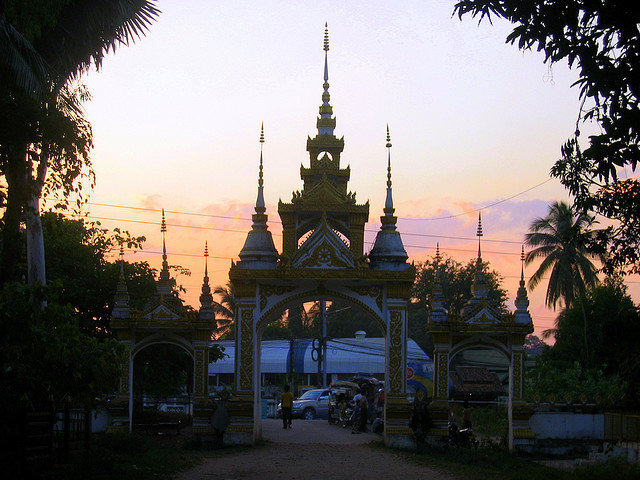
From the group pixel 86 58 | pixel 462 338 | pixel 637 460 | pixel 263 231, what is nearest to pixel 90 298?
pixel 263 231

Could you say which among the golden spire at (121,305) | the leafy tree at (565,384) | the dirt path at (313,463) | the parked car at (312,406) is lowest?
the parked car at (312,406)

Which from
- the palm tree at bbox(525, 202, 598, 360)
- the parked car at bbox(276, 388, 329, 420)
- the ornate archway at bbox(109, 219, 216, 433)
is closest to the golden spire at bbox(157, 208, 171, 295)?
the ornate archway at bbox(109, 219, 216, 433)

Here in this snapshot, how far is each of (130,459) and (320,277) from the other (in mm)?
6648

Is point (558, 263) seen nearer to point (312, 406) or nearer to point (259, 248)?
point (312, 406)

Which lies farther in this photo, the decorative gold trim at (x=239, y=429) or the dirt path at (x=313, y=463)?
the decorative gold trim at (x=239, y=429)

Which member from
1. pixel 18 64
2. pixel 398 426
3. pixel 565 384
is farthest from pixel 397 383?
pixel 18 64

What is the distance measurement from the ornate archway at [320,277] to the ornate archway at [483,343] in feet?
2.77

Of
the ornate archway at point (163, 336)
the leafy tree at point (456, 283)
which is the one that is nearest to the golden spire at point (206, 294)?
the ornate archway at point (163, 336)

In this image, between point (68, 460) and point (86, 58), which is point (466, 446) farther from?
point (86, 58)

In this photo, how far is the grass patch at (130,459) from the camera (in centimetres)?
1466

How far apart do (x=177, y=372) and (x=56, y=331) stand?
518 inches

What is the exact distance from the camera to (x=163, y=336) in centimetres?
2167

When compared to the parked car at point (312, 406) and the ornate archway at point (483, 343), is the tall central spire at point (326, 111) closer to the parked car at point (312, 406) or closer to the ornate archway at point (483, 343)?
the ornate archway at point (483, 343)

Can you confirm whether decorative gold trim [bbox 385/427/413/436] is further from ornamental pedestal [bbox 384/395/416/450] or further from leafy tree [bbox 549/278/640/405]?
leafy tree [bbox 549/278/640/405]
